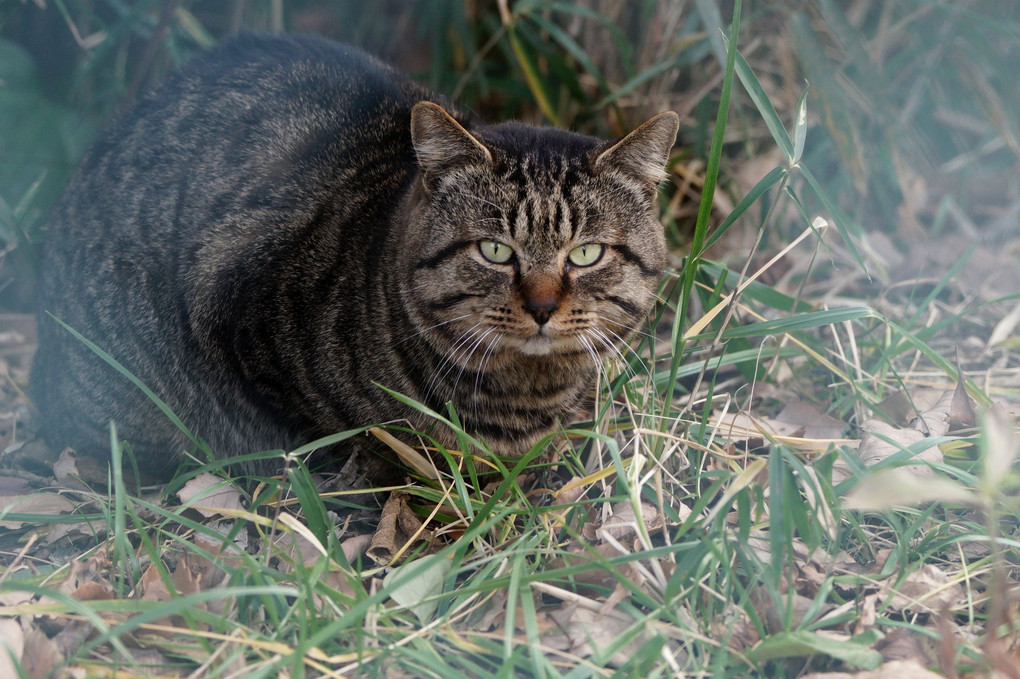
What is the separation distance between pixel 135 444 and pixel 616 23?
2.86 metres

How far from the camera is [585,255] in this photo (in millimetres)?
2172

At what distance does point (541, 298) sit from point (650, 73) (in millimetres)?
1797

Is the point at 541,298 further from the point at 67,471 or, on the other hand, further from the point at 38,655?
the point at 67,471

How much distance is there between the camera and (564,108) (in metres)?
3.91

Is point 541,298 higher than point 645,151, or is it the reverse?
point 645,151

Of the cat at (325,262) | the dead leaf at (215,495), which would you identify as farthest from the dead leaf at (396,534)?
the dead leaf at (215,495)

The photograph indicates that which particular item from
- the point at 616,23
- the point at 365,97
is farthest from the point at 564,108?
the point at 365,97

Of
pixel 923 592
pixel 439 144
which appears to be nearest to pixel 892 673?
pixel 923 592

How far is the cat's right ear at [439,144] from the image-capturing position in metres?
2.11

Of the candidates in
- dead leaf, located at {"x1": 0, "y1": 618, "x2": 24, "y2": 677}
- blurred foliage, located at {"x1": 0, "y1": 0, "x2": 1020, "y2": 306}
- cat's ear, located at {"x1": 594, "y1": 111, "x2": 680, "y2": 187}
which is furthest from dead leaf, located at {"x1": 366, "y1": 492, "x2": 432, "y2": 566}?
blurred foliage, located at {"x1": 0, "y1": 0, "x2": 1020, "y2": 306}

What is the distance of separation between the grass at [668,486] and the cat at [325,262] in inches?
6.8

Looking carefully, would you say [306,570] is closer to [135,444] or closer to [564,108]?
[135,444]

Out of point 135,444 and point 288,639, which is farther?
point 135,444

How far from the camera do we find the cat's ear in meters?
2.17
